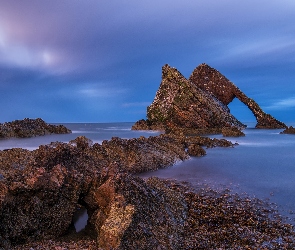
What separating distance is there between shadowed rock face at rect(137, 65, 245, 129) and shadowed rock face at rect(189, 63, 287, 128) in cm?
558

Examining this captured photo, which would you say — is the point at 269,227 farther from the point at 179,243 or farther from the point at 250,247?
the point at 179,243

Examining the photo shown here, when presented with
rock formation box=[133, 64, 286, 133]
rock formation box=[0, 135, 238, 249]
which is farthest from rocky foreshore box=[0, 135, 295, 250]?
rock formation box=[133, 64, 286, 133]

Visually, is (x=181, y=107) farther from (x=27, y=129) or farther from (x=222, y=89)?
(x=27, y=129)

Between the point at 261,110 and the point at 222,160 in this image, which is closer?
the point at 222,160

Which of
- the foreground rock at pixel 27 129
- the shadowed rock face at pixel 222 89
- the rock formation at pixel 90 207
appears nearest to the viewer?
the rock formation at pixel 90 207

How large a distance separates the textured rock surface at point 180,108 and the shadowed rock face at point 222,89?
18.3 ft

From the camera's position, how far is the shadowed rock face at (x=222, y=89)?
3256 cm

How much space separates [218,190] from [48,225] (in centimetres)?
370

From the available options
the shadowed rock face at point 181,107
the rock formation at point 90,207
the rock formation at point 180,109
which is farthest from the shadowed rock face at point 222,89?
the rock formation at point 90,207

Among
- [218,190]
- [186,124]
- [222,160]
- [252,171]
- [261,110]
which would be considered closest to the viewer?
[218,190]

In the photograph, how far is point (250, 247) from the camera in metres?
3.63

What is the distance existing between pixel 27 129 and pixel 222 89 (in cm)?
2025

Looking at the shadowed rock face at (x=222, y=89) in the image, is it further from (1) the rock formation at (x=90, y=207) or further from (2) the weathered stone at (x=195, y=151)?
(1) the rock formation at (x=90, y=207)

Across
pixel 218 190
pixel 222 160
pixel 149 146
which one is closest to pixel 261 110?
pixel 222 160
